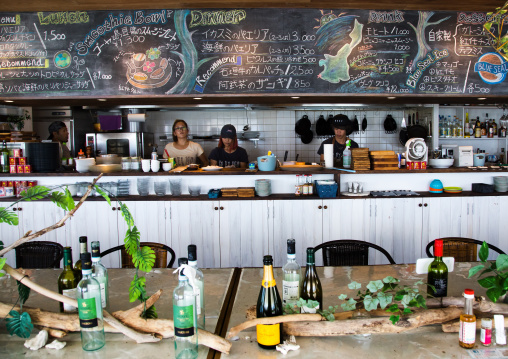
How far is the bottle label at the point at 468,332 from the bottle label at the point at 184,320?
3.26 ft

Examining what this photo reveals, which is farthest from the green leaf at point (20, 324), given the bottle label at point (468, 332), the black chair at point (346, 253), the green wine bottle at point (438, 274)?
the black chair at point (346, 253)

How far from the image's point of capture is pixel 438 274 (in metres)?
2.03

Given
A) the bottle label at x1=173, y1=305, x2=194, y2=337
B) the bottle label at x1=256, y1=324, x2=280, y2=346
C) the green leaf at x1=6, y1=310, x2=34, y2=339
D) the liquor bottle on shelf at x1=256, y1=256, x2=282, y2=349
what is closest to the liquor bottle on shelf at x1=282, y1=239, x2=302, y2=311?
the liquor bottle on shelf at x1=256, y1=256, x2=282, y2=349

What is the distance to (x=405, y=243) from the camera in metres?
4.43

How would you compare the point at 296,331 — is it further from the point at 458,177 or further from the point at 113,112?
the point at 113,112

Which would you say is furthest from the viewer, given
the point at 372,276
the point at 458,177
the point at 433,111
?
the point at 433,111

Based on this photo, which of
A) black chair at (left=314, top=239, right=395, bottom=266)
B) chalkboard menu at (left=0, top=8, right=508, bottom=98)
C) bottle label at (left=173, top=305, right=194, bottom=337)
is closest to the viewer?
bottle label at (left=173, top=305, right=194, bottom=337)

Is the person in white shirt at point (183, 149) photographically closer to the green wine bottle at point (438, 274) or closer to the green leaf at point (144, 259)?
the green wine bottle at point (438, 274)

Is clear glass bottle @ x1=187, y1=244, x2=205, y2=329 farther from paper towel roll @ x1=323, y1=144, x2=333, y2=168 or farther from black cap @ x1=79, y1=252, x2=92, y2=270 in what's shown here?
paper towel roll @ x1=323, y1=144, x2=333, y2=168

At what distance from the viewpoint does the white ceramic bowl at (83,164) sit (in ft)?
14.9

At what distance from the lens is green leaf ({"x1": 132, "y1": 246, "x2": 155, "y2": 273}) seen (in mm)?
1522

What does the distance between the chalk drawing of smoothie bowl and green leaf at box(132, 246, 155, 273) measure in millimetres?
3177

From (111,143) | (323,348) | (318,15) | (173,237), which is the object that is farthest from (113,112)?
(323,348)

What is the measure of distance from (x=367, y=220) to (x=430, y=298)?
2.68 metres
